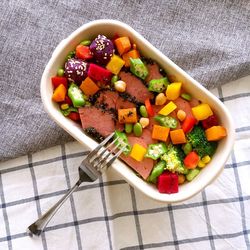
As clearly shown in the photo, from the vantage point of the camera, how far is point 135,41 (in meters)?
1.29

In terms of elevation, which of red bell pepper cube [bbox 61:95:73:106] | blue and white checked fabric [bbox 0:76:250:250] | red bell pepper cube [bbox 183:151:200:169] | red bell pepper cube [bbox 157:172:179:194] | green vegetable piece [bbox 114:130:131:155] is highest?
red bell pepper cube [bbox 61:95:73:106]

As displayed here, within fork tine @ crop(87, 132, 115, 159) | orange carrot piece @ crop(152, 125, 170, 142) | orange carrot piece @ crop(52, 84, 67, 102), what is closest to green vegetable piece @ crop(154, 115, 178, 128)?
orange carrot piece @ crop(152, 125, 170, 142)

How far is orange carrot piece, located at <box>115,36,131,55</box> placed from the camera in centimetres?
127

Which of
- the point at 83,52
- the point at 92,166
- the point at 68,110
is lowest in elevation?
the point at 92,166

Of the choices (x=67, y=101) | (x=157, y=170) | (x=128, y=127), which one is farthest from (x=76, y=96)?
(x=157, y=170)

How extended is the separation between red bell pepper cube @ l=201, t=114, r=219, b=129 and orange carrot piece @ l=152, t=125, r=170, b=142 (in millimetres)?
85

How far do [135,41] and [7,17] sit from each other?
36 cm

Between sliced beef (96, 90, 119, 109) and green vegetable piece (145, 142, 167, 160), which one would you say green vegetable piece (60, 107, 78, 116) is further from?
green vegetable piece (145, 142, 167, 160)

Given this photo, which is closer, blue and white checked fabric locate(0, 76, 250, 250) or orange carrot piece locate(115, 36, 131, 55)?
orange carrot piece locate(115, 36, 131, 55)

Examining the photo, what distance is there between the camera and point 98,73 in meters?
1.26

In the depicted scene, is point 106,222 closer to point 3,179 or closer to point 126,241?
point 126,241

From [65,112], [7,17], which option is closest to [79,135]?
[65,112]

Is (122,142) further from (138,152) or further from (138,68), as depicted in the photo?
(138,68)

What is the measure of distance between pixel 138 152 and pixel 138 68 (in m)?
0.18
